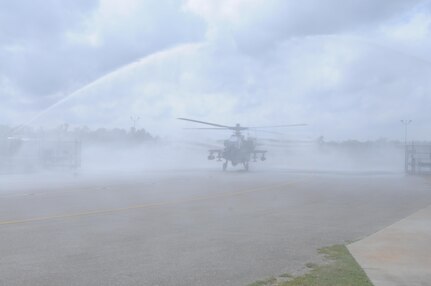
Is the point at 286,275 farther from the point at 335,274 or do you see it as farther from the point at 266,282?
the point at 335,274

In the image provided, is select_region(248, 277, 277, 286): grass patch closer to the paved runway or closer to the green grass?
the green grass

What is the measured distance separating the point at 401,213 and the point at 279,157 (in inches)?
2017

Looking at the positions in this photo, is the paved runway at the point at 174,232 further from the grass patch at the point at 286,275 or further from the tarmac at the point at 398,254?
the tarmac at the point at 398,254

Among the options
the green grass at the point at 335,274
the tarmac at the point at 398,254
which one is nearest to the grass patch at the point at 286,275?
the green grass at the point at 335,274

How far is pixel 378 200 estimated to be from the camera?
60.0 ft

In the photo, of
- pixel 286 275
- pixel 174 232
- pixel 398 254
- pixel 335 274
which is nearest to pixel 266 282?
pixel 286 275

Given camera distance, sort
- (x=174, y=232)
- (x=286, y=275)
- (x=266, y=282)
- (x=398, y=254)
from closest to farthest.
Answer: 1. (x=266, y=282)
2. (x=286, y=275)
3. (x=398, y=254)
4. (x=174, y=232)

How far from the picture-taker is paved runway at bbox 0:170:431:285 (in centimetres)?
738

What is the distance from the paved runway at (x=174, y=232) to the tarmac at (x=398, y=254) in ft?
1.80

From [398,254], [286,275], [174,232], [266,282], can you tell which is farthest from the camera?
[174,232]

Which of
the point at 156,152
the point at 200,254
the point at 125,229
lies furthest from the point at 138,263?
the point at 156,152

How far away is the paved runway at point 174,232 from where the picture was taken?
24.2ft

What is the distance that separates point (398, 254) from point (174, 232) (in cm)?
445

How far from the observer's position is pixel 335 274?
723cm
